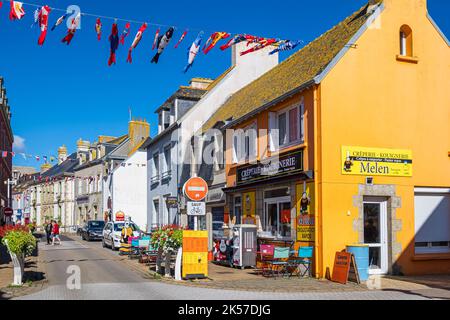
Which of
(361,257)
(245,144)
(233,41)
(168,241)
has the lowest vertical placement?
(361,257)

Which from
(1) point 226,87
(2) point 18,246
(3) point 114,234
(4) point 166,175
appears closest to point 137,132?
(4) point 166,175

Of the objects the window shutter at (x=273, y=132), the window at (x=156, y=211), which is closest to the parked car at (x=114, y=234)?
the window at (x=156, y=211)

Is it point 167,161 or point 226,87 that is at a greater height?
point 226,87

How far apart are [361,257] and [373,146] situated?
3424 mm

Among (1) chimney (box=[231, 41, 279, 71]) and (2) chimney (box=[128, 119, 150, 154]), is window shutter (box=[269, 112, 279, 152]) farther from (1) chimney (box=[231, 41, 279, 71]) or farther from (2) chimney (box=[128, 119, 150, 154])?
(2) chimney (box=[128, 119, 150, 154])

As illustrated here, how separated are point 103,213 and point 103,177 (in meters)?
3.25

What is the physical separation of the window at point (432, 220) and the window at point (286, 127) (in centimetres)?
401

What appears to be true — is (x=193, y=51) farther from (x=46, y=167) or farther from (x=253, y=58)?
(x=46, y=167)

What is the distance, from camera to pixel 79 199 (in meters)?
55.6

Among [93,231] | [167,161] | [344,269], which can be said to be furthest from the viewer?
[93,231]

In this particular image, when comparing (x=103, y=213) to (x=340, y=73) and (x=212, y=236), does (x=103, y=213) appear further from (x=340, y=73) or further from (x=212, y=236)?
(x=340, y=73)

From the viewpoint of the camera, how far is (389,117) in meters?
15.7

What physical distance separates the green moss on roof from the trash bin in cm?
A: 494

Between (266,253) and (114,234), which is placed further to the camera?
(114,234)
